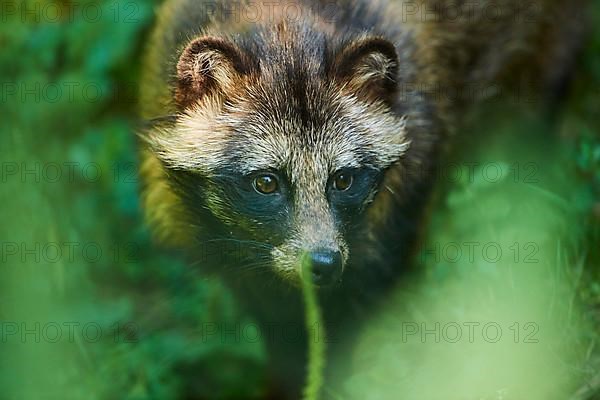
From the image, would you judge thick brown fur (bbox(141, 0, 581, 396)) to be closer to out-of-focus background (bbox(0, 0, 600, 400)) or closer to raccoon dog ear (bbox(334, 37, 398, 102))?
raccoon dog ear (bbox(334, 37, 398, 102))

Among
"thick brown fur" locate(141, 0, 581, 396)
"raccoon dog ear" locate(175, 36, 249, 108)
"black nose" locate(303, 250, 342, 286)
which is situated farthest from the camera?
"thick brown fur" locate(141, 0, 581, 396)

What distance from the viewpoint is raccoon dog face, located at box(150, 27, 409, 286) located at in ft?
13.6

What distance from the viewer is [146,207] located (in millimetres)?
5211

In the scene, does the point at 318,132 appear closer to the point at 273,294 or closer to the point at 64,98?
the point at 273,294

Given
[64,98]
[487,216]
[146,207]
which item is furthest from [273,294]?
[64,98]

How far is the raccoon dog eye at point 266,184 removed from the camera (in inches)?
165

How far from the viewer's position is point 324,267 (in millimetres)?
3939

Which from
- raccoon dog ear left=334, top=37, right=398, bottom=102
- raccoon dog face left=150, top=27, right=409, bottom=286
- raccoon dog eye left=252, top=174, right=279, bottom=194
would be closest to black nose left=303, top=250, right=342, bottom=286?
raccoon dog face left=150, top=27, right=409, bottom=286

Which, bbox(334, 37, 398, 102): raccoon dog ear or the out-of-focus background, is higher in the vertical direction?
bbox(334, 37, 398, 102): raccoon dog ear

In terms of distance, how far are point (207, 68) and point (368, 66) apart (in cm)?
74

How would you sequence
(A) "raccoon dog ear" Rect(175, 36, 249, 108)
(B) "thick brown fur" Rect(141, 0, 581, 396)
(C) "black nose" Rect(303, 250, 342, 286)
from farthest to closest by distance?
(B) "thick brown fur" Rect(141, 0, 581, 396)
(A) "raccoon dog ear" Rect(175, 36, 249, 108)
(C) "black nose" Rect(303, 250, 342, 286)

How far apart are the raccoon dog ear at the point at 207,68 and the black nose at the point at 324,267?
88 centimetres

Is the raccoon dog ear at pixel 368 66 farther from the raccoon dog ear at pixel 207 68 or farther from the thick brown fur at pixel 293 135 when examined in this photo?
the raccoon dog ear at pixel 207 68

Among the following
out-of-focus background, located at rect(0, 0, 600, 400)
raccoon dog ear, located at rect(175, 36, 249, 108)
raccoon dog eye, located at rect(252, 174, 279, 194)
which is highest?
raccoon dog ear, located at rect(175, 36, 249, 108)
